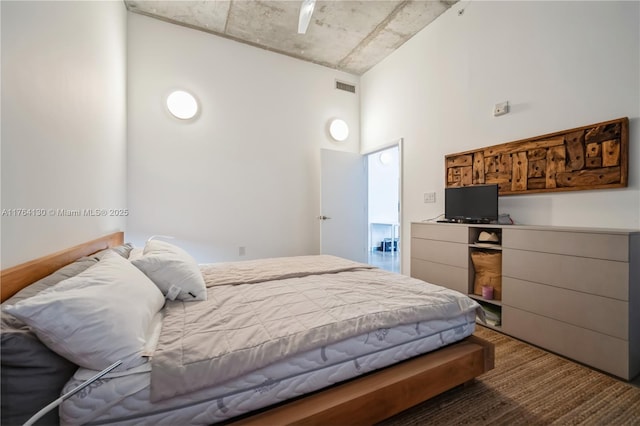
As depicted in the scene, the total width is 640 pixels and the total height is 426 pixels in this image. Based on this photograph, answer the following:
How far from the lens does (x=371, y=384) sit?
1130mm

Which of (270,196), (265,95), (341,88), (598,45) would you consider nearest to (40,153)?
(270,196)

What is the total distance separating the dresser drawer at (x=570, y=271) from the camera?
1.56 metres

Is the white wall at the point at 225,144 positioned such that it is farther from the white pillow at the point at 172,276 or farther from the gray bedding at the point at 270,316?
the white pillow at the point at 172,276

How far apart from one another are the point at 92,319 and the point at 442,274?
2734 mm

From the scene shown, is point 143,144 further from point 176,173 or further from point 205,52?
point 205,52

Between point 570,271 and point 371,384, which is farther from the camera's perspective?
point 570,271

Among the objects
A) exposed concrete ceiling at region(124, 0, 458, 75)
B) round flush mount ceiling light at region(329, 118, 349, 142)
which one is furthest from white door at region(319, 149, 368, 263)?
exposed concrete ceiling at region(124, 0, 458, 75)

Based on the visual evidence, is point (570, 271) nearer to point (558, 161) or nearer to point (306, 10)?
point (558, 161)

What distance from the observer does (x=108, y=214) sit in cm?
227

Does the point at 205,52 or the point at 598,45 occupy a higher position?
the point at 205,52

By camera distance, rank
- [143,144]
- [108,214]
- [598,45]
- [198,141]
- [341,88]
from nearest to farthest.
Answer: [598,45] → [108,214] → [143,144] → [198,141] → [341,88]

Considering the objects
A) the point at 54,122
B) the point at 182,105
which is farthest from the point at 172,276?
the point at 182,105

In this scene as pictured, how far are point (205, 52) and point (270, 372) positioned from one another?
386cm

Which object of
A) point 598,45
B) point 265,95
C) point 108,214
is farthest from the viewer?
point 265,95
